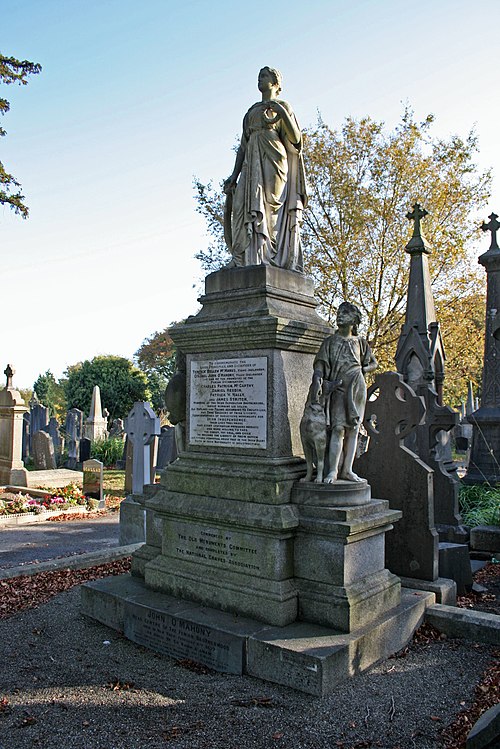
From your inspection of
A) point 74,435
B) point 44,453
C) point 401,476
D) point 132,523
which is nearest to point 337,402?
point 401,476

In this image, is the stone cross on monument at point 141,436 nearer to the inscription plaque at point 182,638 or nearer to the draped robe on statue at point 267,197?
the draped robe on statue at point 267,197

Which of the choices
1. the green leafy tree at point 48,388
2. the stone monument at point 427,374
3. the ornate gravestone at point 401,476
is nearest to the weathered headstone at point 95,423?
the stone monument at point 427,374

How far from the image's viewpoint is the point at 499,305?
483 inches

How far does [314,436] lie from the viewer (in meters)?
4.69

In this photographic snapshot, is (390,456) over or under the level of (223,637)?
over

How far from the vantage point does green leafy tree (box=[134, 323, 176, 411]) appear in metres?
39.0

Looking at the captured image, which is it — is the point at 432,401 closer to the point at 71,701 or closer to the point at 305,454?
the point at 305,454

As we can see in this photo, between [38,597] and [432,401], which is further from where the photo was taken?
[432,401]

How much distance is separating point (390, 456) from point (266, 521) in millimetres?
2007

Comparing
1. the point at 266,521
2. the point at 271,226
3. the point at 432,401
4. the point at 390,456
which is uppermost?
the point at 271,226

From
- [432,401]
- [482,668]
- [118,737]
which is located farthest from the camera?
[432,401]

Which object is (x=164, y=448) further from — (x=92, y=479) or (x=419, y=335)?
(x=419, y=335)

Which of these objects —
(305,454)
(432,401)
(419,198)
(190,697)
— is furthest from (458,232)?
(190,697)

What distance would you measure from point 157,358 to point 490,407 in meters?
34.0
